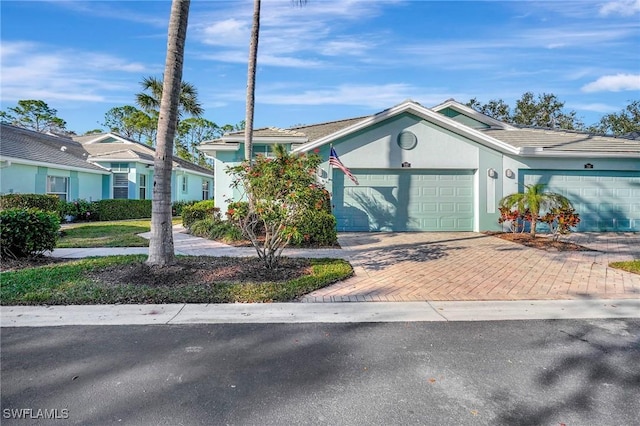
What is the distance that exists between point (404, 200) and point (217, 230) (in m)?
6.72

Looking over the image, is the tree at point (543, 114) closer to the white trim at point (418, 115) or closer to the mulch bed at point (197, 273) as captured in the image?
the white trim at point (418, 115)

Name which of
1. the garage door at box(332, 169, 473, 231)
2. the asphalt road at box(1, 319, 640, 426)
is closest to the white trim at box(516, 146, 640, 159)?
the garage door at box(332, 169, 473, 231)

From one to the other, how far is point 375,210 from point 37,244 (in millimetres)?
9821

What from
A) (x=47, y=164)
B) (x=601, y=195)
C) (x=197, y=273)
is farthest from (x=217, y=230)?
(x=601, y=195)

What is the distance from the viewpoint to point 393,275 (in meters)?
6.79

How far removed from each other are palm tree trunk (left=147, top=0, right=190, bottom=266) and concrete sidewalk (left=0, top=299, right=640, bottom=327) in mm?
1720

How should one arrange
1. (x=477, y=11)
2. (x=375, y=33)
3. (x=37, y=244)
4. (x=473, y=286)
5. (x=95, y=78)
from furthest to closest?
(x=95, y=78)
(x=375, y=33)
(x=477, y=11)
(x=37, y=244)
(x=473, y=286)

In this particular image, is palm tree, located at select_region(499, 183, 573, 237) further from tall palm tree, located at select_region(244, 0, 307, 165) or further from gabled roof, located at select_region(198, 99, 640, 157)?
tall palm tree, located at select_region(244, 0, 307, 165)

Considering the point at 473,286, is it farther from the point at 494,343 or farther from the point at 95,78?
the point at 95,78

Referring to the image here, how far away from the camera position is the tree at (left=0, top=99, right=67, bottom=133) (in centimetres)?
4197

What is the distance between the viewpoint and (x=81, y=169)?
1881cm

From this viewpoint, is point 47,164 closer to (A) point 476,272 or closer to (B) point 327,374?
(A) point 476,272

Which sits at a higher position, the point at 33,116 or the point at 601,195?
the point at 33,116

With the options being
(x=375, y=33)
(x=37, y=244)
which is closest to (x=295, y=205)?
(x=37, y=244)
